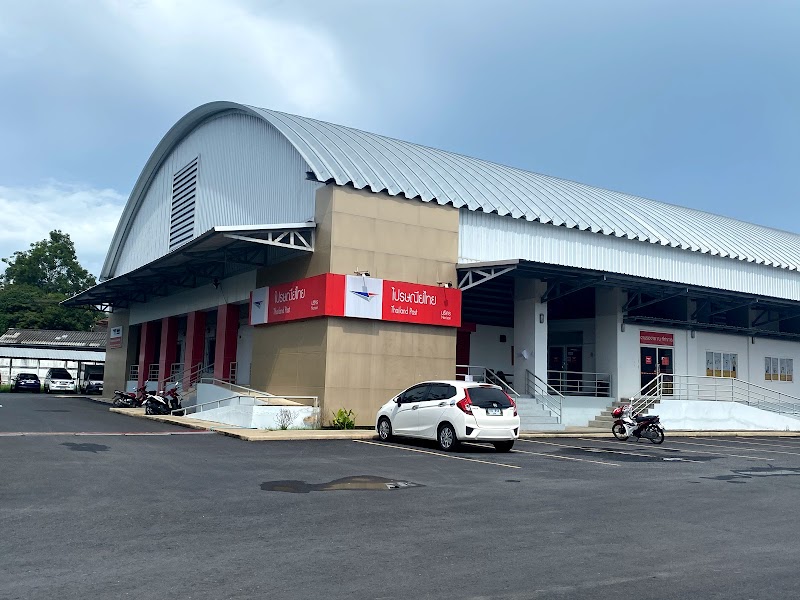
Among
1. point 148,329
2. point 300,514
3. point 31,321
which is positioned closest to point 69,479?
point 300,514

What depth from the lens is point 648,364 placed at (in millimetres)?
32969

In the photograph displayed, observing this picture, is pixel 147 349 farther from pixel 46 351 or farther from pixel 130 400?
pixel 46 351

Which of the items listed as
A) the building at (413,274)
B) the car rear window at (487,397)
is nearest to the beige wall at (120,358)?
the building at (413,274)

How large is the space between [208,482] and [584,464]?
26.8 ft

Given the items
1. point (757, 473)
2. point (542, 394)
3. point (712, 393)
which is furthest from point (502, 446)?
point (712, 393)

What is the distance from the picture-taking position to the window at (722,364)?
35.4 metres

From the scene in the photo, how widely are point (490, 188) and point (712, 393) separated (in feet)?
47.5

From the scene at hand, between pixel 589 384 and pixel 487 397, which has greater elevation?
pixel 589 384

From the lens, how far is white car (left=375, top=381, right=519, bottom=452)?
17.5 m

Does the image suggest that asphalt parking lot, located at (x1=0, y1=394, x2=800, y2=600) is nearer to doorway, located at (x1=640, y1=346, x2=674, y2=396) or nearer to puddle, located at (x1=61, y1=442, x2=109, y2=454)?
puddle, located at (x1=61, y1=442, x2=109, y2=454)

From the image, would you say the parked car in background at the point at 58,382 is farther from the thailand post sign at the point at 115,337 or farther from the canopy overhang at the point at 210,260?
the canopy overhang at the point at 210,260

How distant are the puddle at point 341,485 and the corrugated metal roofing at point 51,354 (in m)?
62.6

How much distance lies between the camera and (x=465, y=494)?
37.2ft

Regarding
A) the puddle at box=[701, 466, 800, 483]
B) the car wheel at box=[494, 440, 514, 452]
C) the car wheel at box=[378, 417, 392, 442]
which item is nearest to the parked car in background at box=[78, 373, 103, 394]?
the car wheel at box=[378, 417, 392, 442]
